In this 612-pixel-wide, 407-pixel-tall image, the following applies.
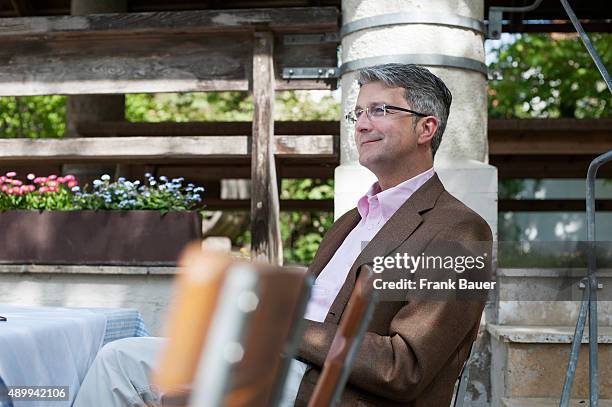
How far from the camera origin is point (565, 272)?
11.0ft

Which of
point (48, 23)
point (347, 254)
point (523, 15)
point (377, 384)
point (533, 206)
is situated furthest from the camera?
point (533, 206)

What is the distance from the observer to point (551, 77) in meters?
12.6

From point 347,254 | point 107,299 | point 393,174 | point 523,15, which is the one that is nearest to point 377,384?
point 347,254

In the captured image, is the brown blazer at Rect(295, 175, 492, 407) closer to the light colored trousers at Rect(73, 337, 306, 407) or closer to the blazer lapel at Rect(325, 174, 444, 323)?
the blazer lapel at Rect(325, 174, 444, 323)

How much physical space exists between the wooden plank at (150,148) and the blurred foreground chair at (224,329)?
3446 mm

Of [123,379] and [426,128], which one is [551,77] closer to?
[426,128]

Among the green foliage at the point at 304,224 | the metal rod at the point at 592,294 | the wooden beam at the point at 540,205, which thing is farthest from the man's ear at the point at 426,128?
the green foliage at the point at 304,224

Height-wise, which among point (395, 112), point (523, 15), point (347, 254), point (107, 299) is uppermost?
point (523, 15)

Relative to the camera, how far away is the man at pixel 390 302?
68.6 inches

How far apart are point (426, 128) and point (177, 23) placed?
2.33 metres

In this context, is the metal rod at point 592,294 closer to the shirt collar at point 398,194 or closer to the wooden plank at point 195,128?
the shirt collar at point 398,194

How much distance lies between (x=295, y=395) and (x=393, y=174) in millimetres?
617

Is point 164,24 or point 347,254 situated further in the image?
point 164,24

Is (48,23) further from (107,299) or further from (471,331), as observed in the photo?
(471,331)
